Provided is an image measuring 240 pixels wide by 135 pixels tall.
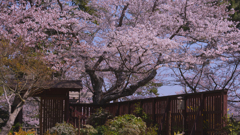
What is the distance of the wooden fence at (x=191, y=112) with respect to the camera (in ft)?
20.6

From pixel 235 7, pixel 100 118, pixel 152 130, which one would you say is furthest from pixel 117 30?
pixel 235 7

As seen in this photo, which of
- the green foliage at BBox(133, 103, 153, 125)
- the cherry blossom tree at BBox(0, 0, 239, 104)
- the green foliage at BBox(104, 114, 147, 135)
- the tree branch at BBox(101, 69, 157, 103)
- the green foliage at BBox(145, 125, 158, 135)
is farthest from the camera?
the tree branch at BBox(101, 69, 157, 103)

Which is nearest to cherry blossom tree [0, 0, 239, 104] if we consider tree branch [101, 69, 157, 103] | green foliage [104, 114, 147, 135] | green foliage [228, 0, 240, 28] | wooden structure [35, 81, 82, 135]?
tree branch [101, 69, 157, 103]

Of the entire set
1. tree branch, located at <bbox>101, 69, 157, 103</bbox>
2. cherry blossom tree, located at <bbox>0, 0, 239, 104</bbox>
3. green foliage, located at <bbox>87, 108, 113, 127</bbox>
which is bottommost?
green foliage, located at <bbox>87, 108, 113, 127</bbox>

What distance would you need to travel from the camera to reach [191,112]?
7125 millimetres

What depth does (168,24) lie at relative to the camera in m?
11.6

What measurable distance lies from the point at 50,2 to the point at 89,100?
751cm

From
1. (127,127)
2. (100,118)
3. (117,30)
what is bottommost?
(100,118)

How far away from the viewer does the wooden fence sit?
6270 millimetres

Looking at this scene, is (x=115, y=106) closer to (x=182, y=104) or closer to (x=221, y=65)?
(x=182, y=104)

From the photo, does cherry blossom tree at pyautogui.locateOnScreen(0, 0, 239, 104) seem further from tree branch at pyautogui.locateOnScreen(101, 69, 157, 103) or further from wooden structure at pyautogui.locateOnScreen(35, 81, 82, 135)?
wooden structure at pyautogui.locateOnScreen(35, 81, 82, 135)

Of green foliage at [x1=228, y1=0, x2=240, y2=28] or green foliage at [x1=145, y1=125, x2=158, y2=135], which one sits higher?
green foliage at [x1=228, y1=0, x2=240, y2=28]

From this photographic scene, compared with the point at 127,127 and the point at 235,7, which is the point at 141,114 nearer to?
the point at 127,127

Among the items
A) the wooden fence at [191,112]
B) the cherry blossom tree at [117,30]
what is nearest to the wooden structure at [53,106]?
the cherry blossom tree at [117,30]
